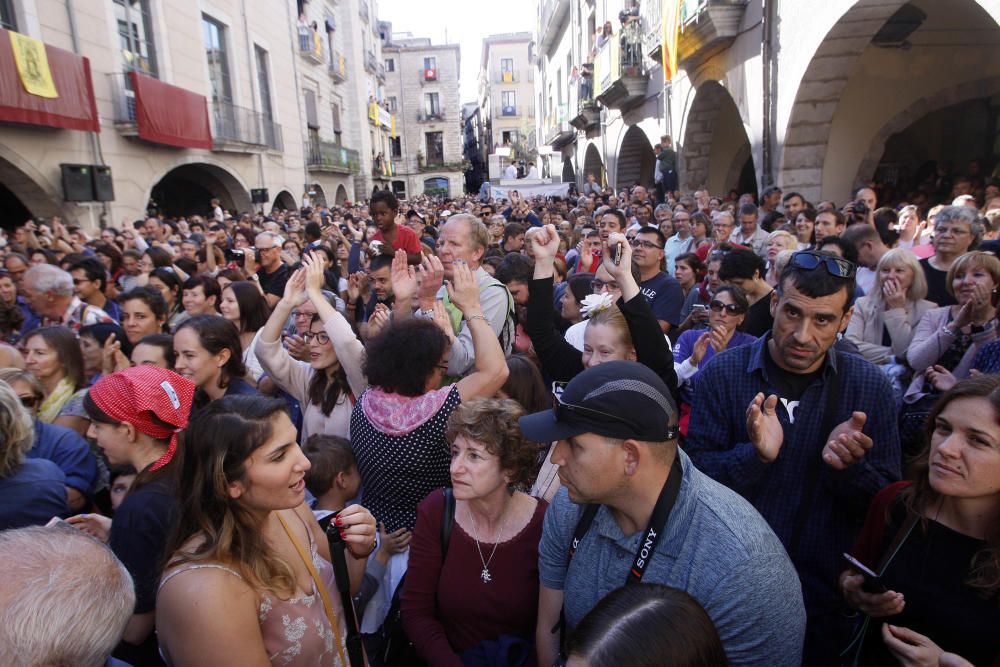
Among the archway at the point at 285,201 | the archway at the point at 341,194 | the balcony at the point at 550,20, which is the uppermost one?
the balcony at the point at 550,20

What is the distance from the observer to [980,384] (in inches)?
67.4

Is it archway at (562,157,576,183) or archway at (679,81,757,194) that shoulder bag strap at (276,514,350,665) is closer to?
archway at (679,81,757,194)

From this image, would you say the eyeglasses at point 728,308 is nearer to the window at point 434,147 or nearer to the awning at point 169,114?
the awning at point 169,114

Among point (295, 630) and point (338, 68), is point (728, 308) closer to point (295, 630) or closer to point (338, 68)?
point (295, 630)

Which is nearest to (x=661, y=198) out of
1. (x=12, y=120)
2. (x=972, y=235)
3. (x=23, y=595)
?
(x=972, y=235)

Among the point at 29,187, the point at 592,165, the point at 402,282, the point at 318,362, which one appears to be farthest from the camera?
the point at 592,165

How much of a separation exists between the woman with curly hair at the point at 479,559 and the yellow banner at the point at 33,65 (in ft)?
41.2

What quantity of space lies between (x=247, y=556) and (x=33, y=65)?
1293cm

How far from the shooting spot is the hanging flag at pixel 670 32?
448 inches

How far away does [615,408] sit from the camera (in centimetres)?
152

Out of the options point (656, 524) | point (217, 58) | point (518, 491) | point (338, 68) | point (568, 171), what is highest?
point (338, 68)

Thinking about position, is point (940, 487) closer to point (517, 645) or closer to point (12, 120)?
point (517, 645)

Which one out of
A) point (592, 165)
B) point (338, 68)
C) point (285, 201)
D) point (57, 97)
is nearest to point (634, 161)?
point (592, 165)

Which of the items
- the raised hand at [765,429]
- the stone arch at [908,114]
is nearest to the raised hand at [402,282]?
the raised hand at [765,429]
